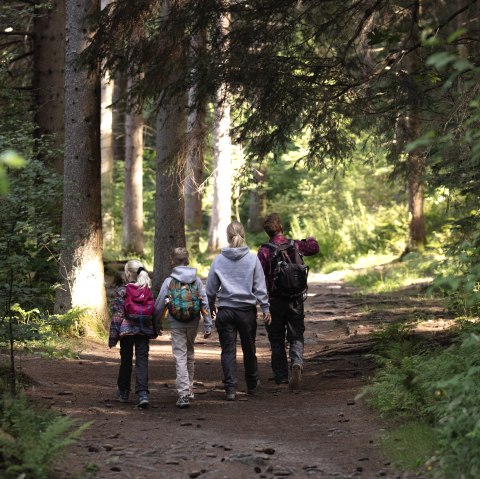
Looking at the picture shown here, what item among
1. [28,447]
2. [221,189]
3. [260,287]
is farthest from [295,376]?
[221,189]

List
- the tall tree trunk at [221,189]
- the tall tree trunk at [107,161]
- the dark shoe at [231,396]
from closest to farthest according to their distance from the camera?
the dark shoe at [231,396], the tall tree trunk at [221,189], the tall tree trunk at [107,161]

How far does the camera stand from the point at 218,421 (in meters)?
8.62

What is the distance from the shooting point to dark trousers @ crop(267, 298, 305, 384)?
34.7ft

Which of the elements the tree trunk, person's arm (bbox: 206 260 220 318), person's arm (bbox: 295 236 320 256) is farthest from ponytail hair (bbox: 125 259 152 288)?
the tree trunk

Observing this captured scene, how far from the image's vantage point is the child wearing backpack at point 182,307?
31.1 feet

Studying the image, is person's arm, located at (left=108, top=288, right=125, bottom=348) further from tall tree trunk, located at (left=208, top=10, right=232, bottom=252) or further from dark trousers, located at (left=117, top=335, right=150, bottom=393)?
tall tree trunk, located at (left=208, top=10, right=232, bottom=252)

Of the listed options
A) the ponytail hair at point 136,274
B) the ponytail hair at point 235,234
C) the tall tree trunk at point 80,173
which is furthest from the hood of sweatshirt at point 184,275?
the tall tree trunk at point 80,173

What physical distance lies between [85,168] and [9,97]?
114 inches

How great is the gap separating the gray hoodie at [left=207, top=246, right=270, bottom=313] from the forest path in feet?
3.60

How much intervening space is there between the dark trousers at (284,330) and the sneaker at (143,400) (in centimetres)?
198

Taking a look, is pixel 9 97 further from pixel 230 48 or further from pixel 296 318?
pixel 296 318

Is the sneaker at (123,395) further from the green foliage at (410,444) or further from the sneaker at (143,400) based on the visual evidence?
the green foliage at (410,444)

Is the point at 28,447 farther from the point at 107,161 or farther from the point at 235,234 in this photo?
the point at 107,161

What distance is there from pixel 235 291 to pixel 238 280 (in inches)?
5.3
